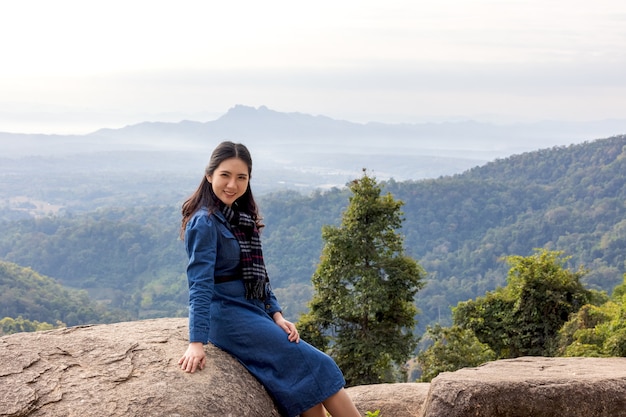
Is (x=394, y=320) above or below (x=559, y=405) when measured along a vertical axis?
below

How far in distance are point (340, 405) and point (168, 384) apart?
133 centimetres

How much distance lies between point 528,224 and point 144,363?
4068 inches

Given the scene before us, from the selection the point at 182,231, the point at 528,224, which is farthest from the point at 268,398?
the point at 528,224

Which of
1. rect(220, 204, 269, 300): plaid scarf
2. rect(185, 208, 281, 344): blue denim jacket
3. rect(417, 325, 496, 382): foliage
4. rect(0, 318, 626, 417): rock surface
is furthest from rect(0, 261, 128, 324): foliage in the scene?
rect(185, 208, 281, 344): blue denim jacket

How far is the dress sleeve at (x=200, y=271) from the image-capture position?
14.8 feet

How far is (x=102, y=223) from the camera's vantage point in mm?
123188

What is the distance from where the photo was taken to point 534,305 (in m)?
20.4

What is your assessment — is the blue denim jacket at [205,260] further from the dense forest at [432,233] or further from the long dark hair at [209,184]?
the dense forest at [432,233]

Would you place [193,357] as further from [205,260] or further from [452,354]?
[452,354]

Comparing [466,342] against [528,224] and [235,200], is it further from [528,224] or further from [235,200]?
[528,224]

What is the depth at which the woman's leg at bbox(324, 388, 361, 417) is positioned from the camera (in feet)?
15.6

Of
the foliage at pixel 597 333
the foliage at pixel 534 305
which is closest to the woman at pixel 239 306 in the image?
the foliage at pixel 597 333

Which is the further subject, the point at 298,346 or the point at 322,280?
the point at 322,280

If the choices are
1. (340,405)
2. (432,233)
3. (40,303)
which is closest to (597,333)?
(340,405)
